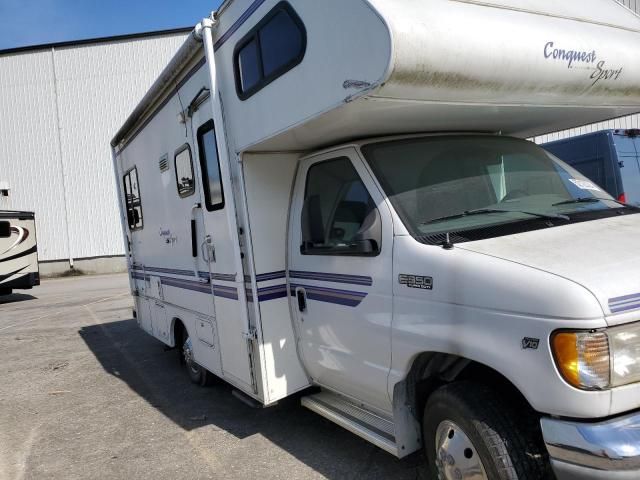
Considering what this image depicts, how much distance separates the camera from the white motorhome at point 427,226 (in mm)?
2307

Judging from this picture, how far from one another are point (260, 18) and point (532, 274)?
242 centimetres

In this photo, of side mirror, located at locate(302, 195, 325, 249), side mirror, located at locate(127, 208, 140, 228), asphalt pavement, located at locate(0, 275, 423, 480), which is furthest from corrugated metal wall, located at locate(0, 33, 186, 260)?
side mirror, located at locate(302, 195, 325, 249)

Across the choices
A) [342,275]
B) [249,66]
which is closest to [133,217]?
[249,66]

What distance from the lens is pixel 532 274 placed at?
239cm

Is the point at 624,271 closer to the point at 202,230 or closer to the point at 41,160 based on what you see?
the point at 202,230

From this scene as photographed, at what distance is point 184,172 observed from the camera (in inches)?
211

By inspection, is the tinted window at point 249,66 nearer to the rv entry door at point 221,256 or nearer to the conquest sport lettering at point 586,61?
the rv entry door at point 221,256

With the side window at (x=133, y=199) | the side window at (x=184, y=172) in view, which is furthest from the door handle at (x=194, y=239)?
the side window at (x=133, y=199)

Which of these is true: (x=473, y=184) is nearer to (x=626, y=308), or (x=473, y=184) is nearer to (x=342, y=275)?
(x=342, y=275)

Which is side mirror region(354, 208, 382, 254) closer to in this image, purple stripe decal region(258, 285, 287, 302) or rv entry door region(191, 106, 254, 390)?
purple stripe decal region(258, 285, 287, 302)

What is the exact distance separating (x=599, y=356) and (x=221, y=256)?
314 centimetres

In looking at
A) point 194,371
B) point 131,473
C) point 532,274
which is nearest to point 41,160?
point 194,371

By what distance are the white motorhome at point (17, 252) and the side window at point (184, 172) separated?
38.5 ft

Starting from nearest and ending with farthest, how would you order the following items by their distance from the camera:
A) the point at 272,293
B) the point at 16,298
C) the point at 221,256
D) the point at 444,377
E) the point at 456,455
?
the point at 456,455 → the point at 444,377 → the point at 272,293 → the point at 221,256 → the point at 16,298
